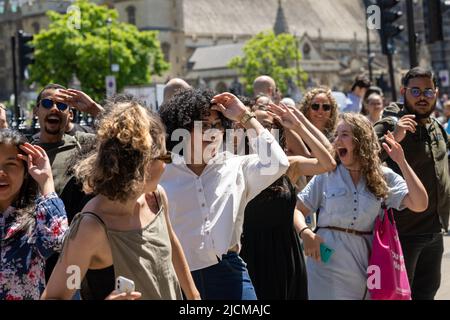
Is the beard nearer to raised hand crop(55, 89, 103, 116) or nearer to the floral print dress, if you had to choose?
raised hand crop(55, 89, 103, 116)

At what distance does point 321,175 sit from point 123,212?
246cm

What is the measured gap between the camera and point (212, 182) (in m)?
5.05

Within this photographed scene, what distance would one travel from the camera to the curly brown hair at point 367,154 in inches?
229

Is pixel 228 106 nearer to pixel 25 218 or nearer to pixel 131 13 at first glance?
pixel 25 218

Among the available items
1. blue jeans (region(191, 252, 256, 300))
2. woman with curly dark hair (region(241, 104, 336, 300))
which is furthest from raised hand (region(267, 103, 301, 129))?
blue jeans (region(191, 252, 256, 300))

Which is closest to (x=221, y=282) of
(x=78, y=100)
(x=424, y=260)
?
(x=78, y=100)

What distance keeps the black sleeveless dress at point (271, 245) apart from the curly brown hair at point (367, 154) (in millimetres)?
456

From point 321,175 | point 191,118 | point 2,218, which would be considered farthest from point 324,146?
point 2,218

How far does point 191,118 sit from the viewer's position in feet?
16.7

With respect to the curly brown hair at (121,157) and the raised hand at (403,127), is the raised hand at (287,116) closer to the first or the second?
the raised hand at (403,127)

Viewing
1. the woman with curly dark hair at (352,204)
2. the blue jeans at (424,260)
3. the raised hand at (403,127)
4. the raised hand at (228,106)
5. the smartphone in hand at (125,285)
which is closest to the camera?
the smartphone in hand at (125,285)

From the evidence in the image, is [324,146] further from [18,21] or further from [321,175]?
[18,21]

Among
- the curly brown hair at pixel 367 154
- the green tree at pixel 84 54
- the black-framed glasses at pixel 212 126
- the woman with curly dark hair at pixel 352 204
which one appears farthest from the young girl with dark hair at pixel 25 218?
the green tree at pixel 84 54
